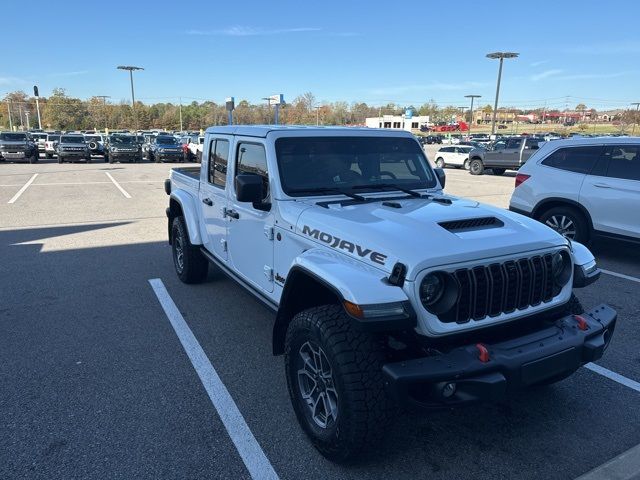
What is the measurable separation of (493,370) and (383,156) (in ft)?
7.41

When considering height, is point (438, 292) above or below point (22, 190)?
above

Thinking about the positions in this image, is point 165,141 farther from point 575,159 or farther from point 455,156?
point 575,159

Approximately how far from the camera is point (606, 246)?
8.02 meters

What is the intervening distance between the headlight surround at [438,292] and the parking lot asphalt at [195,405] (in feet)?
3.21

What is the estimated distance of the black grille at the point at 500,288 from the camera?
101 inches

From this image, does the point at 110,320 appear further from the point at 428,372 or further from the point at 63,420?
the point at 428,372

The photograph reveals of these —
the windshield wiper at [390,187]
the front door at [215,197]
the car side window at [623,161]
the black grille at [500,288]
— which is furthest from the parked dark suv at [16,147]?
the black grille at [500,288]

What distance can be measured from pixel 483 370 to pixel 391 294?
584mm

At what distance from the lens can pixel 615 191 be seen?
666 cm

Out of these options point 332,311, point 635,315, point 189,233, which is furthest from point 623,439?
point 189,233

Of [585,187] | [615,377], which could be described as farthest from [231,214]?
[585,187]

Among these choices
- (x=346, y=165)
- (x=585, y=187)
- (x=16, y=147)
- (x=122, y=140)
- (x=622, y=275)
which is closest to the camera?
(x=346, y=165)

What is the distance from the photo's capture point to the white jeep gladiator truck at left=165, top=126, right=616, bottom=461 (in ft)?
7.86

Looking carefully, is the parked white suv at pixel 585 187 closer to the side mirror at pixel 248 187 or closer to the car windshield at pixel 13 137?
the side mirror at pixel 248 187
